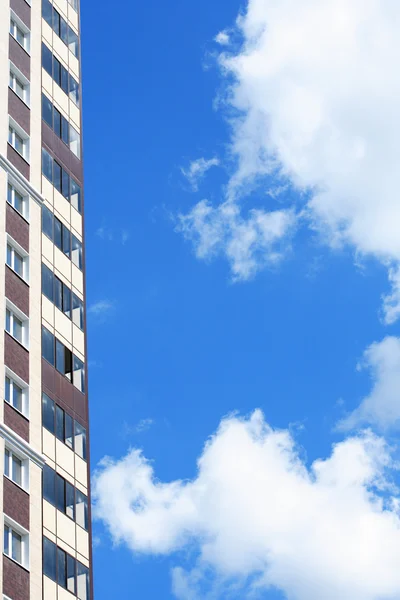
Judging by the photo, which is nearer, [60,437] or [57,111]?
[60,437]

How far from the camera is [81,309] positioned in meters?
66.4

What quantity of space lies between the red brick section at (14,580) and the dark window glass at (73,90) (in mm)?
31571

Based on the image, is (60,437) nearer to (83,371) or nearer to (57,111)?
(83,371)

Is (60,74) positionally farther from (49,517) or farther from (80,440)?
(49,517)

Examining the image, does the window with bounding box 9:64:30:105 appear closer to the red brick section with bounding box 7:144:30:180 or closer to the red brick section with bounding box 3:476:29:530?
the red brick section with bounding box 7:144:30:180

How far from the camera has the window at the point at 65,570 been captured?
5531cm

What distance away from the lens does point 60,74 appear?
72.5 metres

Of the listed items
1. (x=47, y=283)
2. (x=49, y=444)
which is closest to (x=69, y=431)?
(x=49, y=444)

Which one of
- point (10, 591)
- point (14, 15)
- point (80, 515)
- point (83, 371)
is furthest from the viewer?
point (14, 15)

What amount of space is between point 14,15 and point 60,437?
2494cm

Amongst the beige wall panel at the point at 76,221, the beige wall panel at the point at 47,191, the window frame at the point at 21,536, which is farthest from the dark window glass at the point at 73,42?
the window frame at the point at 21,536

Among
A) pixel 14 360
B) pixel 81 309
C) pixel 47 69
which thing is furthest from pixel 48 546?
pixel 47 69

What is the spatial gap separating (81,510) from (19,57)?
25.6 metres

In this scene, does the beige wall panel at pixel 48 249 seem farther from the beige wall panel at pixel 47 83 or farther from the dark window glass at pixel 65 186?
the beige wall panel at pixel 47 83
